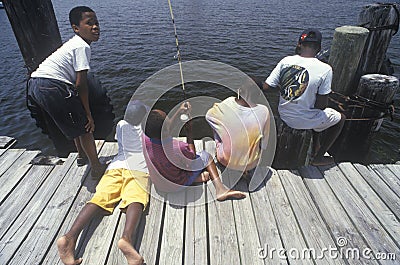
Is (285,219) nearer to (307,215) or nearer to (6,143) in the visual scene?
(307,215)

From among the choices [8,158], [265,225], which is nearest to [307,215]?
[265,225]

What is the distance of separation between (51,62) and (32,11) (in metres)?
1.58

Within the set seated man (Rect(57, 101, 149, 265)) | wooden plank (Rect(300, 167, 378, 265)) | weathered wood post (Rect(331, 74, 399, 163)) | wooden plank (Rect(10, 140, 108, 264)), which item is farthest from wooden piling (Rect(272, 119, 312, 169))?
wooden plank (Rect(10, 140, 108, 264))

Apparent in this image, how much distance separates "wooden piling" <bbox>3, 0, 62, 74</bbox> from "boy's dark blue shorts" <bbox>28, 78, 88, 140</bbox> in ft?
4.61

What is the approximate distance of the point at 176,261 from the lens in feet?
7.36

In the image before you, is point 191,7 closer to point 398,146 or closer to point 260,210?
point 398,146

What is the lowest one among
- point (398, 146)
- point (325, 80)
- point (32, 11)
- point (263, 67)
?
point (398, 146)

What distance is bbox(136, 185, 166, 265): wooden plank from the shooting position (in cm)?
230

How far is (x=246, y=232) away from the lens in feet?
8.17

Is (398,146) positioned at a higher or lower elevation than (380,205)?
lower

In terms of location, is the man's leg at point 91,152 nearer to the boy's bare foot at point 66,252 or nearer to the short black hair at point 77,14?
the boy's bare foot at point 66,252

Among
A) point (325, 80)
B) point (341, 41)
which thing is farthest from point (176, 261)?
point (341, 41)

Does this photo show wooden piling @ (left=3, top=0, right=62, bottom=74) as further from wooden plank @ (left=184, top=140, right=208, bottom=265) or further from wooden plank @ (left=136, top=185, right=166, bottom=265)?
wooden plank @ (left=184, top=140, right=208, bottom=265)

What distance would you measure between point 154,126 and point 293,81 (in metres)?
1.73
